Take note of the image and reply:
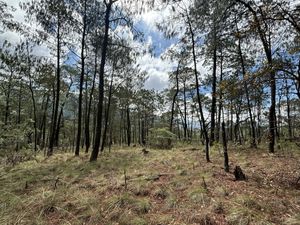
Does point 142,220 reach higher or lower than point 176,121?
lower

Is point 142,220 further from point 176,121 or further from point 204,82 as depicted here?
point 176,121

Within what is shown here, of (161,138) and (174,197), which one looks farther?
(161,138)

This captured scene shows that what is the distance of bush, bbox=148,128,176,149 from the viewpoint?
1638 cm

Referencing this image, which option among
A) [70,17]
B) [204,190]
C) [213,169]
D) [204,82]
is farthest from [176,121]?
[204,190]

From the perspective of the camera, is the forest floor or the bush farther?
the bush

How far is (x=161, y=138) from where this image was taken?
669 inches

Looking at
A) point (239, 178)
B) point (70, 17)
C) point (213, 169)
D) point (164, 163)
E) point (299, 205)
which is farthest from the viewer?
point (70, 17)

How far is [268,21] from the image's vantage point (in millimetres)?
4590

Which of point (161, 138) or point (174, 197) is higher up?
point (161, 138)

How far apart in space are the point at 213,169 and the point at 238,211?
128 inches

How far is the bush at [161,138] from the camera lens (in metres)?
16.4

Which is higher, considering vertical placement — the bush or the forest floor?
the bush

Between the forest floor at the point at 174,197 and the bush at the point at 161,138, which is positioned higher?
the bush at the point at 161,138

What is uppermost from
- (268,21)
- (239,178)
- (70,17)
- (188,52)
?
(70,17)
